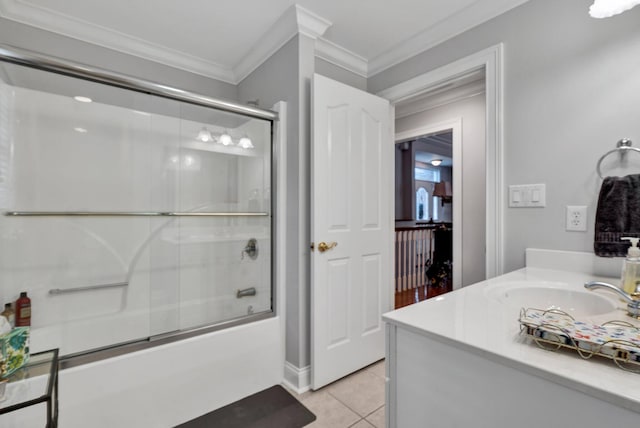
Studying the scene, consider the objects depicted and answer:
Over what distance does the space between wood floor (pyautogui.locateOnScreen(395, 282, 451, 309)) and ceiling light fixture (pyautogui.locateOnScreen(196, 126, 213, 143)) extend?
2777 mm

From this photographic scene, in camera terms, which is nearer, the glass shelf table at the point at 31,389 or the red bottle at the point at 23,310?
the glass shelf table at the point at 31,389

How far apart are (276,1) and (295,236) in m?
1.44

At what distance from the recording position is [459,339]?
74cm

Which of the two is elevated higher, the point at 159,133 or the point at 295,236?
the point at 159,133

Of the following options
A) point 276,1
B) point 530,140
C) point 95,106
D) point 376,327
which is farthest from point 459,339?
point 95,106

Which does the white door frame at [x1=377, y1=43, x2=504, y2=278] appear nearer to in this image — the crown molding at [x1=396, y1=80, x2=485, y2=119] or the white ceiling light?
the white ceiling light

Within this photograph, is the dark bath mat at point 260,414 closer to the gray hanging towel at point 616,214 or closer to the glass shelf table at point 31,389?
the glass shelf table at point 31,389

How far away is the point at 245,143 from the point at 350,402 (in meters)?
1.87

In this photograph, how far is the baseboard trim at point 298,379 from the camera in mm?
1900

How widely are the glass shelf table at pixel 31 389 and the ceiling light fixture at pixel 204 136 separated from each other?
1.50 metres

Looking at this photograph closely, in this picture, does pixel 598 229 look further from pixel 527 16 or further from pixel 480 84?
pixel 480 84

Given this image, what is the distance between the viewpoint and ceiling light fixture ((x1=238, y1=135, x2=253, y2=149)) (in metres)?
2.23

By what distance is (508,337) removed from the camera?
748 mm

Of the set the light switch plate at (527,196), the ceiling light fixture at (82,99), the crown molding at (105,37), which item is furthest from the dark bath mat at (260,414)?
the crown molding at (105,37)
